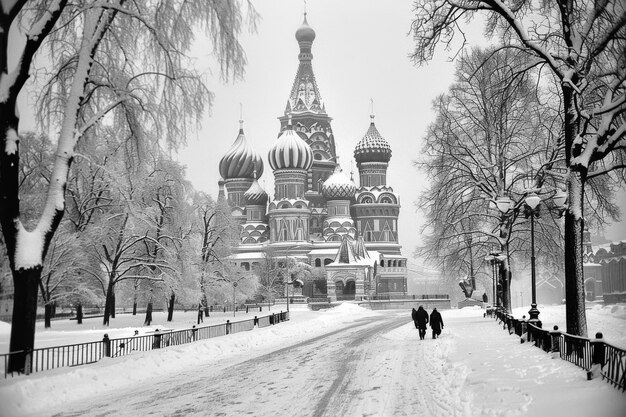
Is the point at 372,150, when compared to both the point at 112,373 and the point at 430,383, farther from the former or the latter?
the point at 430,383

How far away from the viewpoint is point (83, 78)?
12656 mm

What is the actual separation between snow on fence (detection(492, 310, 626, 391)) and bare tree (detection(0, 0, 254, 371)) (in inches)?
339

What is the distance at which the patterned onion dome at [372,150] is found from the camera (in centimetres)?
9450

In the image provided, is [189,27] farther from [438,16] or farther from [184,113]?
[438,16]

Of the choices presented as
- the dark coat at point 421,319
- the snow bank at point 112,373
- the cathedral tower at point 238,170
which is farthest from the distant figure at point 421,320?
the cathedral tower at point 238,170

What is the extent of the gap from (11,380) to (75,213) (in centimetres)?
2051

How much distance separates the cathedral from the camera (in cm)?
7950

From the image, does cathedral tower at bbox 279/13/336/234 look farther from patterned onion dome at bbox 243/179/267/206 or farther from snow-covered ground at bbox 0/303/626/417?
snow-covered ground at bbox 0/303/626/417

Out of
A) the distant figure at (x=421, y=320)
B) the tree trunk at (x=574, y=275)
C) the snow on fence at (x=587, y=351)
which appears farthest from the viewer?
the distant figure at (x=421, y=320)

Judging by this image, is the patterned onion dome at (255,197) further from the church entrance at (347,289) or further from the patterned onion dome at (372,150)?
the church entrance at (347,289)

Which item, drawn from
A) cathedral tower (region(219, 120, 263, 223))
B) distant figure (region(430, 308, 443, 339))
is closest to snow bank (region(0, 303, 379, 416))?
distant figure (region(430, 308, 443, 339))

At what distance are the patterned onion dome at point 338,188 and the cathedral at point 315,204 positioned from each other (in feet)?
0.47

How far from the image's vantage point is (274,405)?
34.3 feet

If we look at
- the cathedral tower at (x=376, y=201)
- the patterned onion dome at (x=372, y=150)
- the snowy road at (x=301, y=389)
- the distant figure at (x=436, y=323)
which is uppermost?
the patterned onion dome at (x=372, y=150)
